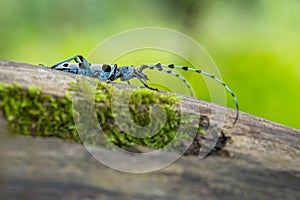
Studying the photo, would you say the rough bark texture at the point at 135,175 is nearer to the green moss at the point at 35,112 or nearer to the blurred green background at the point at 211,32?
the green moss at the point at 35,112

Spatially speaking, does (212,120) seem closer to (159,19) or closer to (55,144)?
(55,144)

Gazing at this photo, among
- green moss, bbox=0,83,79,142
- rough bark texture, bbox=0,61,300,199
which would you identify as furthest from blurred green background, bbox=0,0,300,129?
green moss, bbox=0,83,79,142

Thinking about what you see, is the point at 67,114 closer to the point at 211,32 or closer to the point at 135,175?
the point at 135,175

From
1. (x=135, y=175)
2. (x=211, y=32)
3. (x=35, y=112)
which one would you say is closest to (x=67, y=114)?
(x=35, y=112)

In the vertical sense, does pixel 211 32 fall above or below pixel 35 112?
above

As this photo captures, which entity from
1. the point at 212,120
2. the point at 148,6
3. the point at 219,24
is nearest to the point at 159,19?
the point at 148,6

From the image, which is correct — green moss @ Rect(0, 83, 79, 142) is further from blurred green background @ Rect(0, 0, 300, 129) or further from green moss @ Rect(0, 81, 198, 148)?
blurred green background @ Rect(0, 0, 300, 129)
